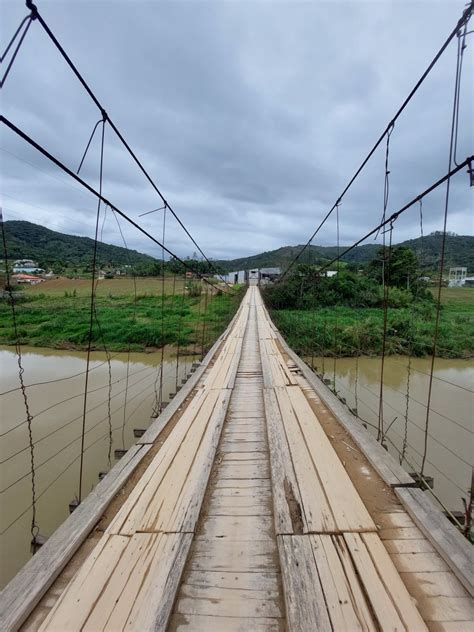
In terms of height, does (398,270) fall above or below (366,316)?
above

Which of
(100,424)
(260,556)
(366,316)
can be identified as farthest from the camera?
(366,316)

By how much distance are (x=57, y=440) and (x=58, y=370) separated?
437 centimetres

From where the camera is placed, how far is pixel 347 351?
30.0 ft

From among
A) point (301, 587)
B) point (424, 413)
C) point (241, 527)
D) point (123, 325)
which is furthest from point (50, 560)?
point (123, 325)

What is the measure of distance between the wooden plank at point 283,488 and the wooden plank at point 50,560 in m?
0.65

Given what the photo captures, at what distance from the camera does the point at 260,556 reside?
978 mm

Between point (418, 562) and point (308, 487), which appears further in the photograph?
point (308, 487)

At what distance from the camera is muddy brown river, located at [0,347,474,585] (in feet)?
9.48

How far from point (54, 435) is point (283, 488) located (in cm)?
417

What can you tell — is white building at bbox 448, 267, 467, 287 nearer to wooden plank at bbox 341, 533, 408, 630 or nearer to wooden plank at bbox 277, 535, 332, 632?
wooden plank at bbox 341, 533, 408, 630

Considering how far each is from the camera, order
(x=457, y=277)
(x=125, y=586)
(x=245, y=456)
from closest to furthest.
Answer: (x=125, y=586) < (x=245, y=456) < (x=457, y=277)

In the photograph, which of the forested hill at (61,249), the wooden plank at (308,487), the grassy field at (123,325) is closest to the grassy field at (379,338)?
the grassy field at (123,325)

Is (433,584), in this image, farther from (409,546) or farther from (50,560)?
(50,560)

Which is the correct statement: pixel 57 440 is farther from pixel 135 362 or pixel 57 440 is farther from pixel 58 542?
pixel 135 362
